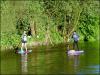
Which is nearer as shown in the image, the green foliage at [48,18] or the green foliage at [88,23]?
the green foliage at [48,18]

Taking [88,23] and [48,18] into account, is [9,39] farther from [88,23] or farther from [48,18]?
[88,23]

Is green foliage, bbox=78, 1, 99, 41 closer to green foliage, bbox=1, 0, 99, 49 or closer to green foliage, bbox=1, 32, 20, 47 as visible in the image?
green foliage, bbox=1, 0, 99, 49

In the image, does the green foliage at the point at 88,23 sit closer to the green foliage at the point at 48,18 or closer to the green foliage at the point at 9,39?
the green foliage at the point at 48,18

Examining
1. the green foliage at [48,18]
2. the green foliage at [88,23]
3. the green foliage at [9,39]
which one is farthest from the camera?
the green foliage at [88,23]

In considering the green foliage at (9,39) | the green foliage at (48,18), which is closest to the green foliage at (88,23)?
the green foliage at (48,18)

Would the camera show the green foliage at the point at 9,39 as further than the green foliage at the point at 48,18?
No

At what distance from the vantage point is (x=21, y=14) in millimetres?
44969

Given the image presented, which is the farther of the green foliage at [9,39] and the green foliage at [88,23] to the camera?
the green foliage at [88,23]

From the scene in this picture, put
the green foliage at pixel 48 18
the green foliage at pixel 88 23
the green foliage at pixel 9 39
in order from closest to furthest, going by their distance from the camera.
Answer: the green foliage at pixel 9 39 → the green foliage at pixel 48 18 → the green foliage at pixel 88 23

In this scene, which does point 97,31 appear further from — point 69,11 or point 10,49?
point 10,49

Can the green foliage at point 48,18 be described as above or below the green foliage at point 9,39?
above

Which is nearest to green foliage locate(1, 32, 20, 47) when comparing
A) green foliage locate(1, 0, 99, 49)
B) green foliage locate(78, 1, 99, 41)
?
green foliage locate(1, 0, 99, 49)

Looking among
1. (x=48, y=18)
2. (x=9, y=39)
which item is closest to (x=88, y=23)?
(x=48, y=18)

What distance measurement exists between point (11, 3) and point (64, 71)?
859 inches
